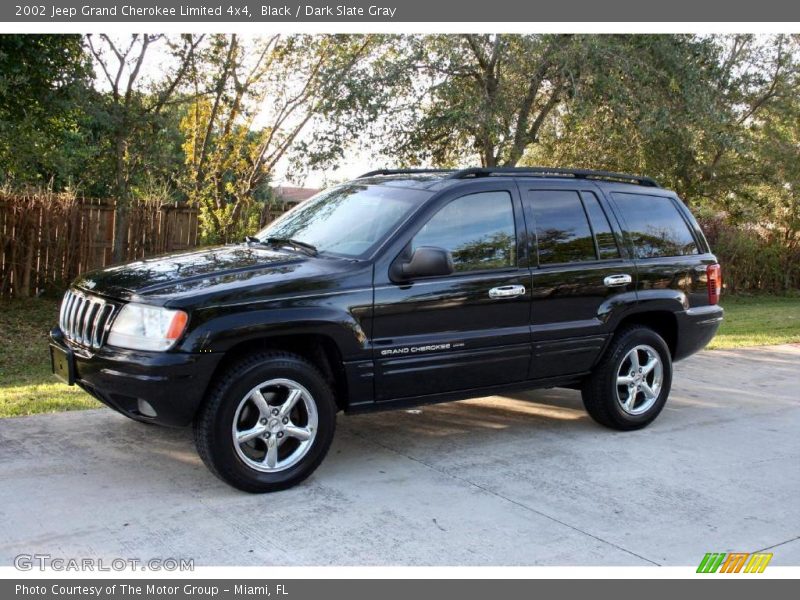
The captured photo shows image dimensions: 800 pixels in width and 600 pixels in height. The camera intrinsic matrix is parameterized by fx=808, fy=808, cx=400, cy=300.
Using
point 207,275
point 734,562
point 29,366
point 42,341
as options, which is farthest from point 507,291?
point 42,341

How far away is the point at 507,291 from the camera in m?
5.63

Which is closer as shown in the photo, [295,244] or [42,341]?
[295,244]

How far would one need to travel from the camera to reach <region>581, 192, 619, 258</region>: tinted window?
627cm

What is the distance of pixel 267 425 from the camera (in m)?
4.75

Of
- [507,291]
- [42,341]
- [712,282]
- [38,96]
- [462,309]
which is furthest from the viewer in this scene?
[42,341]

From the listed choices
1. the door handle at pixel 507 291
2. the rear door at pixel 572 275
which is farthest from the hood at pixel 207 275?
the rear door at pixel 572 275

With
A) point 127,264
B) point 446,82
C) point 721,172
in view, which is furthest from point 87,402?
point 721,172

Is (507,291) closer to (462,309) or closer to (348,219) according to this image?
(462,309)

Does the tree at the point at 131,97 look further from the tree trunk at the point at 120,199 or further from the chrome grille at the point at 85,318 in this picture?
the chrome grille at the point at 85,318

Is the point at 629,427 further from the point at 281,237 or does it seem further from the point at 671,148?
the point at 671,148

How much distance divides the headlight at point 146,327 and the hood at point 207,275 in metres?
0.07

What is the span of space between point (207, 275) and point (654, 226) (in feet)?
12.4

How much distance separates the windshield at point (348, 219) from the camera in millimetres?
5430

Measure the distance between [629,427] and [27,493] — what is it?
436cm
